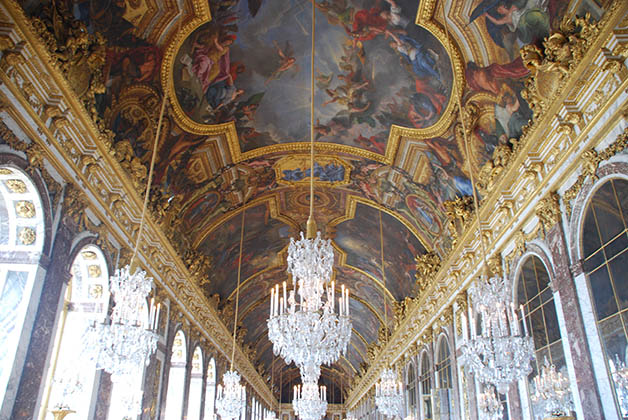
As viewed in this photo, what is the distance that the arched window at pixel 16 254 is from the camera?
641 cm

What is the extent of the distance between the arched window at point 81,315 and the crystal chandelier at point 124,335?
206cm

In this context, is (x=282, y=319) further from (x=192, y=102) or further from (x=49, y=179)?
(x=192, y=102)

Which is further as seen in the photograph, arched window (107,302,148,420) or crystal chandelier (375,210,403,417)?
crystal chandelier (375,210,403,417)

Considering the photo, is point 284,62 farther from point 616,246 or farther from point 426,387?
point 426,387

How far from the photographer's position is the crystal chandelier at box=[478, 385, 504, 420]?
9107mm

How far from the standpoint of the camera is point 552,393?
738 cm

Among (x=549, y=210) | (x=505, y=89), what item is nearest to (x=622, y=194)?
(x=549, y=210)

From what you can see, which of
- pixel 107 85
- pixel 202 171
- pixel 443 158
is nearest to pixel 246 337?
pixel 202 171

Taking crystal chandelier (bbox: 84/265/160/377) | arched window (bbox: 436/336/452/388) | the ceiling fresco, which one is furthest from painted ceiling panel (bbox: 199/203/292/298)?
crystal chandelier (bbox: 84/265/160/377)

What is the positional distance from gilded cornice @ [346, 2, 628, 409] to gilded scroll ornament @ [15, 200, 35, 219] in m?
8.07

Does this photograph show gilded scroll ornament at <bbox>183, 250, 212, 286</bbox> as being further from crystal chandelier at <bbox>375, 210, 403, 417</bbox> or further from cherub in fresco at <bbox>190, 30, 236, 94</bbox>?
crystal chandelier at <bbox>375, 210, 403, 417</bbox>

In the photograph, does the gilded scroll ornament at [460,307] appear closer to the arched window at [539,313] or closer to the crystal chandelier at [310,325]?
the arched window at [539,313]

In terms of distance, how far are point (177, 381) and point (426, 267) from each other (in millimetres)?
8698

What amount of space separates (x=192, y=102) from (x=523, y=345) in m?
8.52
